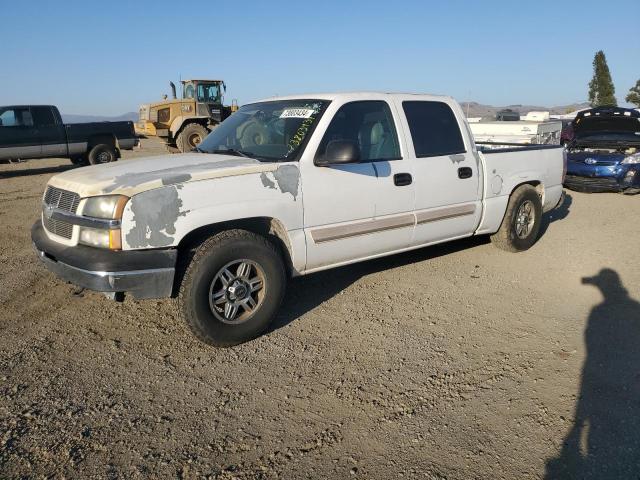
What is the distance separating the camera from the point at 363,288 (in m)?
5.09

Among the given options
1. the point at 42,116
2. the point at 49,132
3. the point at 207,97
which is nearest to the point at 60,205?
the point at 49,132

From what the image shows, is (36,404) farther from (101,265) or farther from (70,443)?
(101,265)

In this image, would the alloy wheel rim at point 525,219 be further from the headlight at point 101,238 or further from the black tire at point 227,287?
the headlight at point 101,238

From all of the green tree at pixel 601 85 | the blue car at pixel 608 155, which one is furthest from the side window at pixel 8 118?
the green tree at pixel 601 85

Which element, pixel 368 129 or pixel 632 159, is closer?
pixel 368 129

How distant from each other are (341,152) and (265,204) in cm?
70

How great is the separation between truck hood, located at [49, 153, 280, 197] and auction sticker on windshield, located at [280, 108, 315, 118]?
0.62 metres

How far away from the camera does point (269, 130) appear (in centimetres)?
447

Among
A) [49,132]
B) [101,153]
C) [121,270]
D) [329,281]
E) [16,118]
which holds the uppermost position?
[16,118]

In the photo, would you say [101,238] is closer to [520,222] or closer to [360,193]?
[360,193]

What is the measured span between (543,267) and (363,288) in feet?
7.20

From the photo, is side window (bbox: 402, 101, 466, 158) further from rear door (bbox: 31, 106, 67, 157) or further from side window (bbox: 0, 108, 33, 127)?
side window (bbox: 0, 108, 33, 127)

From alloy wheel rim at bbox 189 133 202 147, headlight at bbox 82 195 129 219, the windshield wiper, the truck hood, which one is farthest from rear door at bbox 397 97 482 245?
alloy wheel rim at bbox 189 133 202 147

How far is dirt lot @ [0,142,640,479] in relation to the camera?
2641mm
